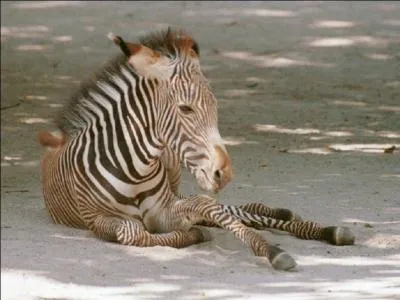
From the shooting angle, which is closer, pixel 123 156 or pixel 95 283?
pixel 95 283

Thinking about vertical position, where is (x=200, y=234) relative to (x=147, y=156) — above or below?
below

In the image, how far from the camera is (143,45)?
28.9 ft

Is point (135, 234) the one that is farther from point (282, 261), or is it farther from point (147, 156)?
point (282, 261)

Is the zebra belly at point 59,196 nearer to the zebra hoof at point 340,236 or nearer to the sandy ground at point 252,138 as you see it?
the sandy ground at point 252,138

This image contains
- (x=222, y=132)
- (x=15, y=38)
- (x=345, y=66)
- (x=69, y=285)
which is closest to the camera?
(x=69, y=285)

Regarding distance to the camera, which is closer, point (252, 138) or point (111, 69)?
point (111, 69)

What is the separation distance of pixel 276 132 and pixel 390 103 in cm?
153

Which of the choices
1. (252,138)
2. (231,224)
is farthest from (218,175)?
(252,138)

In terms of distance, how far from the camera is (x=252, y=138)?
13.0 meters

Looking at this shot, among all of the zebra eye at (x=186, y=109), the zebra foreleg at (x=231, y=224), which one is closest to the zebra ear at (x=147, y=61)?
the zebra eye at (x=186, y=109)

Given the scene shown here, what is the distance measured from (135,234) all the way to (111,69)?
3.92ft

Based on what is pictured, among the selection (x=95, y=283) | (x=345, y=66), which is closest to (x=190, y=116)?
(x=95, y=283)

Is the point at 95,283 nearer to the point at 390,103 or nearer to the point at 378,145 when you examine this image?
the point at 378,145

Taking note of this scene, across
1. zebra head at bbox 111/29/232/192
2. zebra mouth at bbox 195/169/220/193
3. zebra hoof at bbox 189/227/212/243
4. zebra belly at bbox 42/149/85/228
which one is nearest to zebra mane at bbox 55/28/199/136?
zebra head at bbox 111/29/232/192
